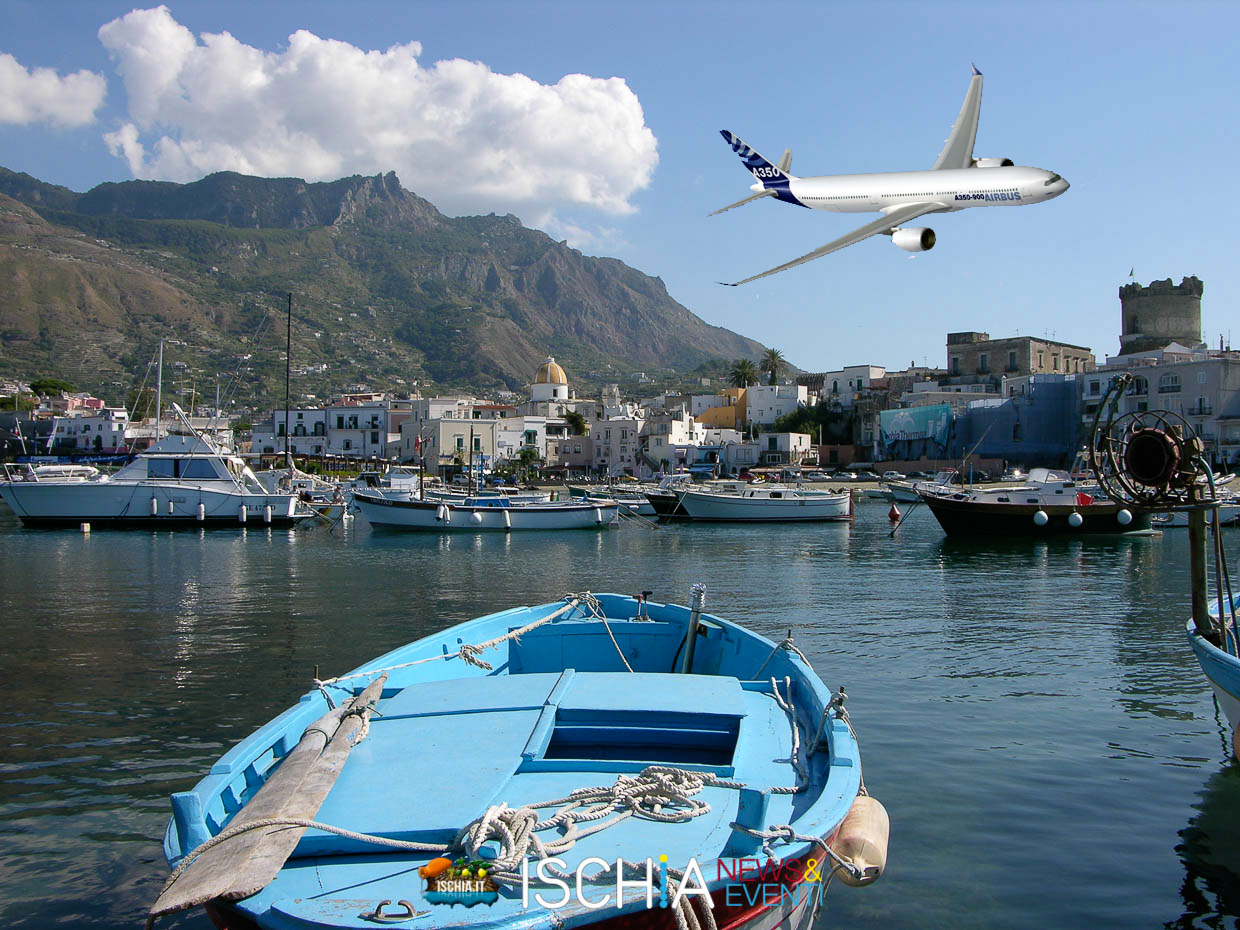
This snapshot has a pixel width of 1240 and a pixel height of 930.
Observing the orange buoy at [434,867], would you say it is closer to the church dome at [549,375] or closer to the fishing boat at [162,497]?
the fishing boat at [162,497]

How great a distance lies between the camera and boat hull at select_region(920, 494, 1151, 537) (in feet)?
144

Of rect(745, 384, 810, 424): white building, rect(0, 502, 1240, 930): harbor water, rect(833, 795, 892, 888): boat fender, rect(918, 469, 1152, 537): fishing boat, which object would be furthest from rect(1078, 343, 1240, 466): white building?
rect(833, 795, 892, 888): boat fender

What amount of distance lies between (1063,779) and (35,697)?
1483 centimetres

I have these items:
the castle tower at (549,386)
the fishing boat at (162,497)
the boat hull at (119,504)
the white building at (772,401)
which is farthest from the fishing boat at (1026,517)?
the castle tower at (549,386)

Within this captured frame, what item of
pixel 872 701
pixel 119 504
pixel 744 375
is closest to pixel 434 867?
pixel 872 701

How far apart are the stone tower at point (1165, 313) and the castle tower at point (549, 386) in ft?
227

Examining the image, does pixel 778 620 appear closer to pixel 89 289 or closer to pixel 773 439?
pixel 773 439

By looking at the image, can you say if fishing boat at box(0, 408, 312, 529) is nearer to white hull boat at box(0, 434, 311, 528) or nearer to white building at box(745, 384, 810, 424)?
white hull boat at box(0, 434, 311, 528)

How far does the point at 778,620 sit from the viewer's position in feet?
70.5

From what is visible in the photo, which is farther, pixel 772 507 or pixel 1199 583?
pixel 772 507

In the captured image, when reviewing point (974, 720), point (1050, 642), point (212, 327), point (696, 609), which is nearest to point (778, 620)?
point (1050, 642)

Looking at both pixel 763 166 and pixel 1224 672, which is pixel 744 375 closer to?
pixel 763 166

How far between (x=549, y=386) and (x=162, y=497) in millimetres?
77446

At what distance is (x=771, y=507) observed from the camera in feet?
185
